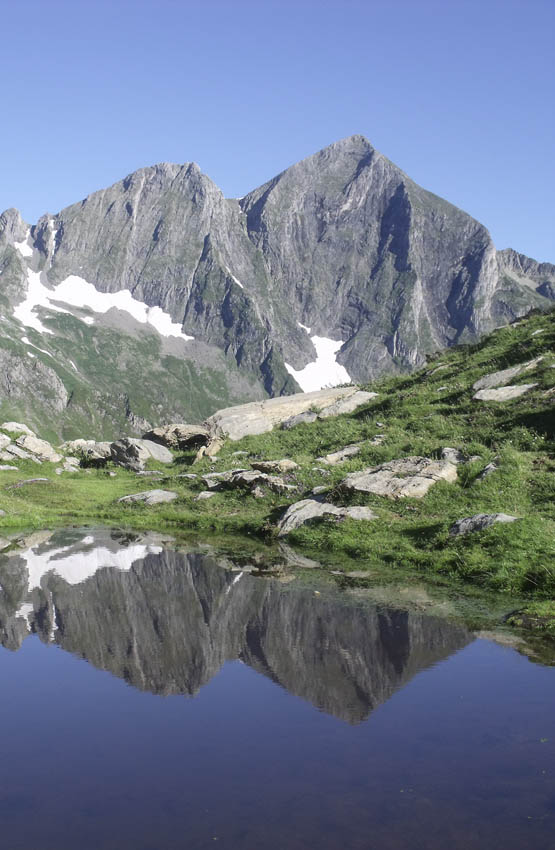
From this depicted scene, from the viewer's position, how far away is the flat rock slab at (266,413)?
44.1 metres

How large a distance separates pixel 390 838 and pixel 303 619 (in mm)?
8095

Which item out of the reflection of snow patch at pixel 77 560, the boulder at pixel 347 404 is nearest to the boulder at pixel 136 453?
the boulder at pixel 347 404

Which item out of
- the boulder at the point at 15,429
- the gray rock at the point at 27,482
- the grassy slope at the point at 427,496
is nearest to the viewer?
the grassy slope at the point at 427,496

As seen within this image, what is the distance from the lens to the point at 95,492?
3522 cm

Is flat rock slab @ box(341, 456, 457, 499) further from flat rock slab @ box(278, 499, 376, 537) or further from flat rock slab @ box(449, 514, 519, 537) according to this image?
flat rock slab @ box(449, 514, 519, 537)

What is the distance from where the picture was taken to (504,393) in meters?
34.3

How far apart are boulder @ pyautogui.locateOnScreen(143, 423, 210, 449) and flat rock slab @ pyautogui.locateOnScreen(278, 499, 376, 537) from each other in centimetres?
1834

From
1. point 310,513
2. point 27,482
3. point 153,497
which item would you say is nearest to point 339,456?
point 310,513

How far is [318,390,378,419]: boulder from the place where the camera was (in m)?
42.9

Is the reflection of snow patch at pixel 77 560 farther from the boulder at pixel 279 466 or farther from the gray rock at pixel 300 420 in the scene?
the gray rock at pixel 300 420

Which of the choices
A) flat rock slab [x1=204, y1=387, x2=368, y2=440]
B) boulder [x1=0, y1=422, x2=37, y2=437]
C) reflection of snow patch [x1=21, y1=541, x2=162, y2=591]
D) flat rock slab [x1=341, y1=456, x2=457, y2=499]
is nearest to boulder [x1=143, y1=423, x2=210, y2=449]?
flat rock slab [x1=204, y1=387, x2=368, y2=440]

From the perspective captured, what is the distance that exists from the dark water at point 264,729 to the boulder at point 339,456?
1526 centimetres

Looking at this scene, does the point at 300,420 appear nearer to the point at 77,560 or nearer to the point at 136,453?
the point at 136,453

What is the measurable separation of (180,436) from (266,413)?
6.15 m
